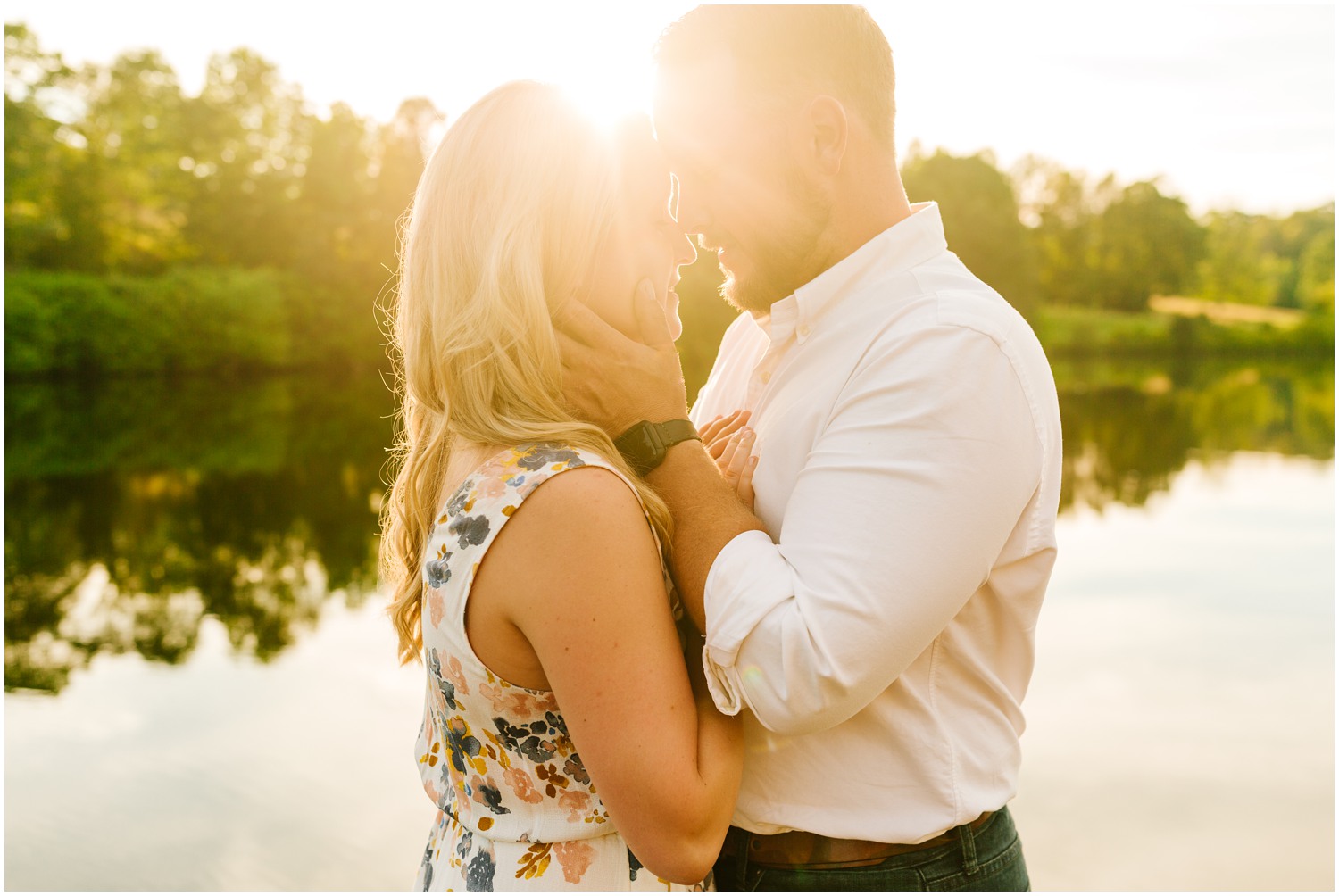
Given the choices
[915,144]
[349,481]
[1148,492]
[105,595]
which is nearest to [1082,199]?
[915,144]

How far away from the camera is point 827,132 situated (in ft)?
7.25

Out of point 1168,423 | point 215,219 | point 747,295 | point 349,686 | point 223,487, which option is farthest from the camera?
point 215,219

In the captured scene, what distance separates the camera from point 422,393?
6.64 ft

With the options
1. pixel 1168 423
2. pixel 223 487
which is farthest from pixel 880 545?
pixel 1168 423

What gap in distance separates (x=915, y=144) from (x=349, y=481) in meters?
39.0

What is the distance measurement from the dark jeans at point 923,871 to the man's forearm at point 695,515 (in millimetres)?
569

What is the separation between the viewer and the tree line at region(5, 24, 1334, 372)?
129 ft

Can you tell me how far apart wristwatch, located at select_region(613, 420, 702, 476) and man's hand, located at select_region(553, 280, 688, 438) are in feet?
0.09

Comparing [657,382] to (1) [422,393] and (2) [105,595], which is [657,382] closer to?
(1) [422,393]

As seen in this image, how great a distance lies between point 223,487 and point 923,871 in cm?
2188

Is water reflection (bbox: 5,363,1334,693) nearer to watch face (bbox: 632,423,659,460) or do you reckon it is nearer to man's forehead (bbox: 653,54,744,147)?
man's forehead (bbox: 653,54,744,147)

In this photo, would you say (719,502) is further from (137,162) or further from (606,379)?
(137,162)

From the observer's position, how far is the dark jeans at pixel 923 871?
6.69ft

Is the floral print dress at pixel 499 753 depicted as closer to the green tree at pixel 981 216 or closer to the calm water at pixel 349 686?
the calm water at pixel 349 686
